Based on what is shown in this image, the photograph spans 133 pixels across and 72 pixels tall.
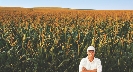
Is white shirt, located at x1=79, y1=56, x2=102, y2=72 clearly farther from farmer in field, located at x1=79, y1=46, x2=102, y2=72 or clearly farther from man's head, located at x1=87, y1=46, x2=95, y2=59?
man's head, located at x1=87, y1=46, x2=95, y2=59

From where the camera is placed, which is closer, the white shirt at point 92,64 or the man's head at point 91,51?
the man's head at point 91,51

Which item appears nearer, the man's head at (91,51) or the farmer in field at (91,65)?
the man's head at (91,51)

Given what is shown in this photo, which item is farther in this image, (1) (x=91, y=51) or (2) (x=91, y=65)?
(2) (x=91, y=65)

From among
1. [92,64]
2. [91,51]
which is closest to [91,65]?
[92,64]

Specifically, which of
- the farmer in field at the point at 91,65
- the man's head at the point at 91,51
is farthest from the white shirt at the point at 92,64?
the man's head at the point at 91,51

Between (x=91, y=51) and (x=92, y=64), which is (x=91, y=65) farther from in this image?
(x=91, y=51)

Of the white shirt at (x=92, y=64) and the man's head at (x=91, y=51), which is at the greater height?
the man's head at (x=91, y=51)

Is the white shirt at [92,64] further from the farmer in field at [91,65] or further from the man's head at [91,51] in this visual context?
the man's head at [91,51]

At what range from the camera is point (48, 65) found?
8477 millimetres

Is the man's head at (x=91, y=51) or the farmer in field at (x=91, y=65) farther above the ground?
the man's head at (x=91, y=51)

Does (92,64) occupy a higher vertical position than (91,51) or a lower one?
lower

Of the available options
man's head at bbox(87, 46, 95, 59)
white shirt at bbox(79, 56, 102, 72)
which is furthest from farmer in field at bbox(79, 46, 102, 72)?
man's head at bbox(87, 46, 95, 59)

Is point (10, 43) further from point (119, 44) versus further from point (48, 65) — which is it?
point (119, 44)

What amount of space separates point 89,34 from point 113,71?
2.39m
